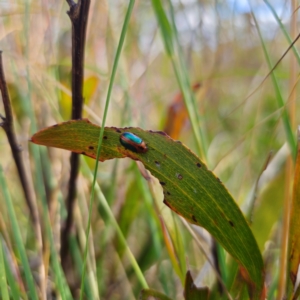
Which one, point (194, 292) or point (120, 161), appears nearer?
point (194, 292)

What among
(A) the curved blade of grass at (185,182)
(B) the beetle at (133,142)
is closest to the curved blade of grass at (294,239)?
(A) the curved blade of grass at (185,182)

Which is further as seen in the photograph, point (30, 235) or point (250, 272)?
point (30, 235)

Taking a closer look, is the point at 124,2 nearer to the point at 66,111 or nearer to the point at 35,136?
the point at 66,111

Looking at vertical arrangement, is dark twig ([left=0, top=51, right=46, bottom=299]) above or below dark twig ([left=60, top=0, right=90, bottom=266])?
below

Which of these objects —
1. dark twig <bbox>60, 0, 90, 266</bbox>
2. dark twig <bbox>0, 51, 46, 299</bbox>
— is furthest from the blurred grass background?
dark twig <bbox>60, 0, 90, 266</bbox>

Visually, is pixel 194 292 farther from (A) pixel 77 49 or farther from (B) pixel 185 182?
(A) pixel 77 49

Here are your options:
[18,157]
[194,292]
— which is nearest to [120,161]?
[18,157]

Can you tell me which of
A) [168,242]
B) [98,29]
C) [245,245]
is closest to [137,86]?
[98,29]

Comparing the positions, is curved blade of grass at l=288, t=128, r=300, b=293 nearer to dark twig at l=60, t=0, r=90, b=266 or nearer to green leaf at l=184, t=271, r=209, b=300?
green leaf at l=184, t=271, r=209, b=300
